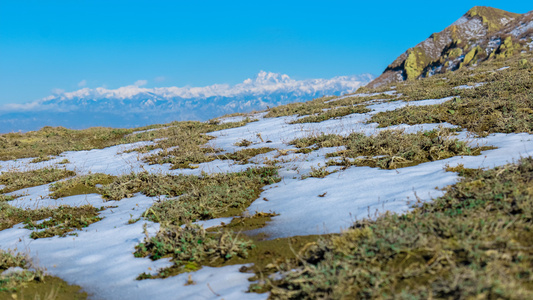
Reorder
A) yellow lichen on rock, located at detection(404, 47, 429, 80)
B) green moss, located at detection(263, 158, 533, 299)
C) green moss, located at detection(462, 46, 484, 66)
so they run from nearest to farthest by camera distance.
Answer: green moss, located at detection(263, 158, 533, 299) < green moss, located at detection(462, 46, 484, 66) < yellow lichen on rock, located at detection(404, 47, 429, 80)

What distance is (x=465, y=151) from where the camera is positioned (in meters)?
7.61

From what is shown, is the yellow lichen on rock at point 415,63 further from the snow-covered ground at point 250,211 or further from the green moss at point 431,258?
the green moss at point 431,258

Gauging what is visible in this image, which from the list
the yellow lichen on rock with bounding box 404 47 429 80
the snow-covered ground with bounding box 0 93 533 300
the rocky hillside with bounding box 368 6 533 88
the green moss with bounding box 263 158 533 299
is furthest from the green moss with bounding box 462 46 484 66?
the green moss with bounding box 263 158 533 299

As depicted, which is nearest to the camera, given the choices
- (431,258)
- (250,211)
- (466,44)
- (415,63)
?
Answer: (431,258)

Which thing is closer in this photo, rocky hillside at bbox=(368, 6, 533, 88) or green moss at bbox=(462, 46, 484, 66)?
rocky hillside at bbox=(368, 6, 533, 88)

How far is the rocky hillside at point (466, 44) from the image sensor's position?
78188mm

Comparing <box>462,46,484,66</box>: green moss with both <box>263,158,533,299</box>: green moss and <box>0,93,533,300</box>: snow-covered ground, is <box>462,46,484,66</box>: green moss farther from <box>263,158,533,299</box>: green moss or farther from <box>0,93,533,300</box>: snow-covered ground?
<box>263,158,533,299</box>: green moss

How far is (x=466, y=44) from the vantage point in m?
96.4

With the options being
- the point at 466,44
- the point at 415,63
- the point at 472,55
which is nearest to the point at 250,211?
the point at 472,55

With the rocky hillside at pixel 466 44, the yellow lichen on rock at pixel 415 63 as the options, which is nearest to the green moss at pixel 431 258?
A: the rocky hillside at pixel 466 44

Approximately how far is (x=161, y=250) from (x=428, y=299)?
13.0 ft

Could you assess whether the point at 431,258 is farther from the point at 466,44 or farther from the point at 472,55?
the point at 466,44

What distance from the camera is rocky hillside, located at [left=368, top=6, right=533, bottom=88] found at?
7819cm

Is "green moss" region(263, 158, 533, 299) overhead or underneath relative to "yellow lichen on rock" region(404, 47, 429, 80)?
underneath
